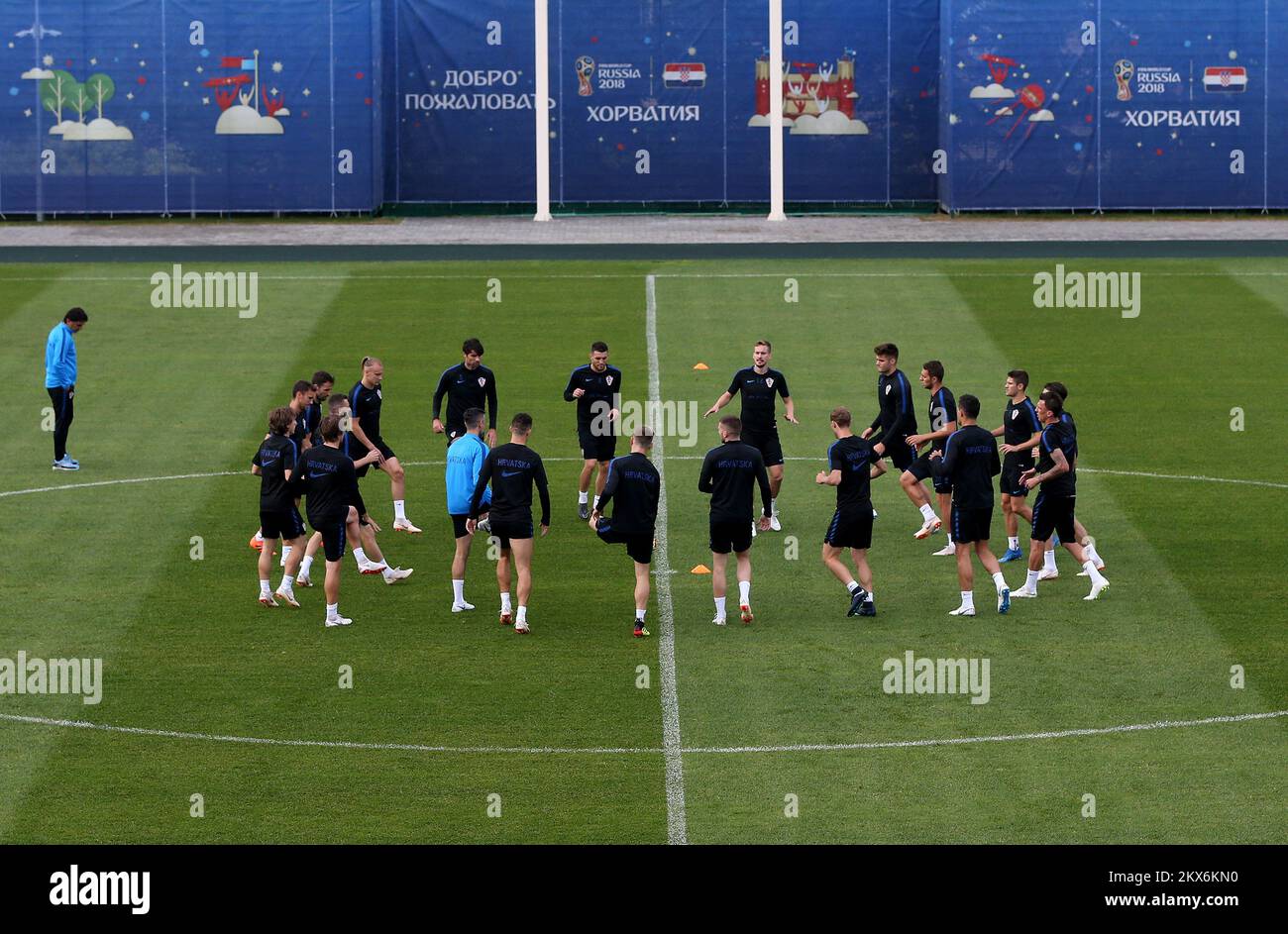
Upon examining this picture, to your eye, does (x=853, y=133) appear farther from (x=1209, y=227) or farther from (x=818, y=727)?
(x=818, y=727)

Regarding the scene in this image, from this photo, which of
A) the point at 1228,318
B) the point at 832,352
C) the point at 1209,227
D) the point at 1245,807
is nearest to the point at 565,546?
the point at 1245,807

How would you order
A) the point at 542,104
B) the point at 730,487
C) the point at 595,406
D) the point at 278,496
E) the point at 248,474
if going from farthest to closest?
the point at 542,104, the point at 248,474, the point at 595,406, the point at 278,496, the point at 730,487

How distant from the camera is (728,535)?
2033 centimetres

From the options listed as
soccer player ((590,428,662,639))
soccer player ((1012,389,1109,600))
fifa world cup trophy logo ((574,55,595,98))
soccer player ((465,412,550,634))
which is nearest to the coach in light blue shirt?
soccer player ((465,412,550,634))

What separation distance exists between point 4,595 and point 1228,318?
918 inches

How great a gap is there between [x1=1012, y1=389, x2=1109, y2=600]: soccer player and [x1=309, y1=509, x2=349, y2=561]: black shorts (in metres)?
6.91

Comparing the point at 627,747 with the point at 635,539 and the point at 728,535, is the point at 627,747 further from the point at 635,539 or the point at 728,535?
the point at 728,535

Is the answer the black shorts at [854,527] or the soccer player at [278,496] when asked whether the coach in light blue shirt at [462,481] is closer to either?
the soccer player at [278,496]

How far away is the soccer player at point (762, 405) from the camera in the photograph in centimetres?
2433

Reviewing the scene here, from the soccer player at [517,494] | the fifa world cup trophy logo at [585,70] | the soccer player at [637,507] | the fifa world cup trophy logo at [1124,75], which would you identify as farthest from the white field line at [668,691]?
the fifa world cup trophy logo at [1124,75]

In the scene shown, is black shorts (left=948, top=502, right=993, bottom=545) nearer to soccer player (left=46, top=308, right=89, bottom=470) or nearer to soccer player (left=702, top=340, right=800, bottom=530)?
soccer player (left=702, top=340, right=800, bottom=530)

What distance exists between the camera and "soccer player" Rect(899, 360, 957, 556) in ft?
75.4

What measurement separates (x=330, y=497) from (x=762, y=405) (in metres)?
6.04

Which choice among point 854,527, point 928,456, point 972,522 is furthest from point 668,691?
point 928,456
